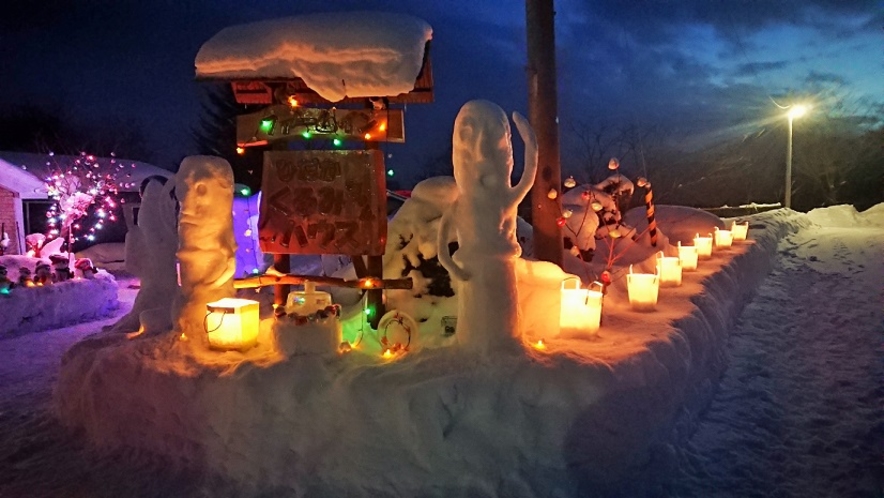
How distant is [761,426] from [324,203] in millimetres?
4594

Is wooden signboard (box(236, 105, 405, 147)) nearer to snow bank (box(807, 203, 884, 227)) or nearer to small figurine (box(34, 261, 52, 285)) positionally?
small figurine (box(34, 261, 52, 285))

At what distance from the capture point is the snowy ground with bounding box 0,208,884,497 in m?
4.41

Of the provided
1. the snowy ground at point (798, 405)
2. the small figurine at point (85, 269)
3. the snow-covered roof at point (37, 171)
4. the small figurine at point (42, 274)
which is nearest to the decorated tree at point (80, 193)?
the snow-covered roof at point (37, 171)

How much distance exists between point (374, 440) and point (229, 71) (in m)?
4.01

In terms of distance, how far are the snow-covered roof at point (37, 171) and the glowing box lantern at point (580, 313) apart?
44.1ft

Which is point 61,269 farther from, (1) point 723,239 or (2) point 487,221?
(1) point 723,239

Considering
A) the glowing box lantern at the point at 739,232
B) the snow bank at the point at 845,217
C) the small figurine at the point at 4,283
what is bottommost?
the small figurine at the point at 4,283

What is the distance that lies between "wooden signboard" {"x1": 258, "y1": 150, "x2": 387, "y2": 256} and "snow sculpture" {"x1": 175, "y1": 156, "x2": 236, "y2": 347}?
22.7 inches

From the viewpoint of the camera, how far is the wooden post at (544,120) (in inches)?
313

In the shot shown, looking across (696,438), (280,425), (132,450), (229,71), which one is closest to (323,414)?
(280,425)

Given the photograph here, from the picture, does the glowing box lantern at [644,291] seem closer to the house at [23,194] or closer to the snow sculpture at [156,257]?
the snow sculpture at [156,257]

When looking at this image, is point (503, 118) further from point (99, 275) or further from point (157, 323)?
point (99, 275)

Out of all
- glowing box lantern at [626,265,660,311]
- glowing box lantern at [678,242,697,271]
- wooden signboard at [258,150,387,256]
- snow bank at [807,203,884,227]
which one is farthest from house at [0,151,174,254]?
snow bank at [807,203,884,227]

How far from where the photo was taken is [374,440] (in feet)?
14.3
